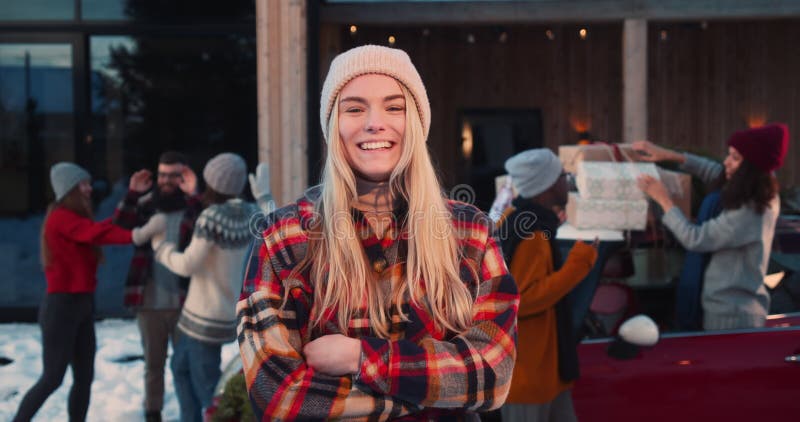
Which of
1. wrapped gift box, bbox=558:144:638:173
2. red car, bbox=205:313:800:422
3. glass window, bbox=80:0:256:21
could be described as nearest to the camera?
red car, bbox=205:313:800:422

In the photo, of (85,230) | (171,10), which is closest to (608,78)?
(171,10)

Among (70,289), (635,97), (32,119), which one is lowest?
(70,289)

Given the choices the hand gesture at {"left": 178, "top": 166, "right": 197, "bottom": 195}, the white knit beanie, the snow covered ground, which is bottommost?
the snow covered ground

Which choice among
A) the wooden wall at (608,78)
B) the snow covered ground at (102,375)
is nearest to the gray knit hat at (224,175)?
the snow covered ground at (102,375)

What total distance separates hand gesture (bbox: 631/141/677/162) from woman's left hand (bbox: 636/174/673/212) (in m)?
0.44

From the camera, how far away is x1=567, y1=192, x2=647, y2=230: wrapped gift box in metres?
4.02

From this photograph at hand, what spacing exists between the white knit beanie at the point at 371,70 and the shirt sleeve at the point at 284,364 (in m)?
0.36

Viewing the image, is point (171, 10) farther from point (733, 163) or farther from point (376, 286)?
point (376, 286)

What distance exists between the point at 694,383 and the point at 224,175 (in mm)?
2684

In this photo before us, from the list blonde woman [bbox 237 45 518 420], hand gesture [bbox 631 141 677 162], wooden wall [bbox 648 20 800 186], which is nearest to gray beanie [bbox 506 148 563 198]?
hand gesture [bbox 631 141 677 162]

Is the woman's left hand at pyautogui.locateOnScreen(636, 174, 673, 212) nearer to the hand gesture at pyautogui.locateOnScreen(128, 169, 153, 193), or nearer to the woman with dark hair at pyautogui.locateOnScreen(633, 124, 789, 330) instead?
the woman with dark hair at pyautogui.locateOnScreen(633, 124, 789, 330)

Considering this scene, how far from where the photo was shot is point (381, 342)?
6.02 ft

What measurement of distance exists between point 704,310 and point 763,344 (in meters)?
0.42

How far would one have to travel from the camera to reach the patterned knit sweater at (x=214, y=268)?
196 inches
